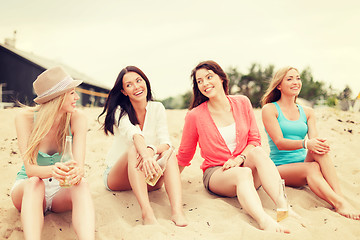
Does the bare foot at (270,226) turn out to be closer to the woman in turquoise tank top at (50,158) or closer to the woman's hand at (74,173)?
the woman in turquoise tank top at (50,158)

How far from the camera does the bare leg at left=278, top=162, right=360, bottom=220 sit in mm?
3035

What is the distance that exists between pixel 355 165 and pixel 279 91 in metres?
1.67

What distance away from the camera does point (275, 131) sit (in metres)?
3.49

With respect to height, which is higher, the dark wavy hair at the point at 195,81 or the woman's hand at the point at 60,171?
the dark wavy hair at the point at 195,81

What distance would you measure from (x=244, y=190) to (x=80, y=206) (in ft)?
4.27

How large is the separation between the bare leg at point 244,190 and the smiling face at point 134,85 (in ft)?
3.46

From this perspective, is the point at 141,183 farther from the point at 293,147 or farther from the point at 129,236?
the point at 293,147

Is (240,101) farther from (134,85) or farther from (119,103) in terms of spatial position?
(119,103)

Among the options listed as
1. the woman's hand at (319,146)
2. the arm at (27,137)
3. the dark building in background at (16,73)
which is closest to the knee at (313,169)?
the woman's hand at (319,146)

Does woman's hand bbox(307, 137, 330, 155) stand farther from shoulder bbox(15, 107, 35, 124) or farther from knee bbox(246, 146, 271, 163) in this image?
shoulder bbox(15, 107, 35, 124)

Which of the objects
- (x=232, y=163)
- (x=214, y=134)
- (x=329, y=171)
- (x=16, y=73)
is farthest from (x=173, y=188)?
(x=16, y=73)

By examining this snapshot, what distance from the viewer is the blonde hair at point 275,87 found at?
3.65m

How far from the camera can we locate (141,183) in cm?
281

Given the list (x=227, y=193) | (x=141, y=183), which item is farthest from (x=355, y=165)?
(x=141, y=183)
